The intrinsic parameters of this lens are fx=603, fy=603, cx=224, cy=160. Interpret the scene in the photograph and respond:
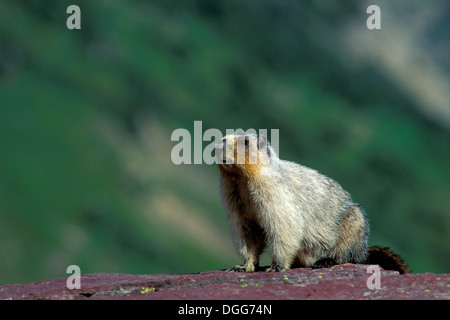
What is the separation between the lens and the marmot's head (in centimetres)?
845

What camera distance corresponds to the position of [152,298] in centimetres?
662

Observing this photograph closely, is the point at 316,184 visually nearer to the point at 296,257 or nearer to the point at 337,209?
the point at 337,209

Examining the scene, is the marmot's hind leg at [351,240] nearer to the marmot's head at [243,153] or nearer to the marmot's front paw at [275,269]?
the marmot's front paw at [275,269]

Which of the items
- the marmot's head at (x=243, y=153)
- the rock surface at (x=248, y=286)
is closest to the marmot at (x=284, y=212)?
the marmot's head at (x=243, y=153)

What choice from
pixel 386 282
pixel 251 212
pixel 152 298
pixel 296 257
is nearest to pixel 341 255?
pixel 296 257

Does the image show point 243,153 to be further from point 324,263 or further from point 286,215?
point 324,263

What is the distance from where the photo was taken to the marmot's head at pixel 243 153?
27.7ft

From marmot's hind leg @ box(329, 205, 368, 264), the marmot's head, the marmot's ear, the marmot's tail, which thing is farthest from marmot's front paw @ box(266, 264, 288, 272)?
the marmot's tail

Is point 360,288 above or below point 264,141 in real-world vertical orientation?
below

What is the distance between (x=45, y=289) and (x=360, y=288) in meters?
3.87

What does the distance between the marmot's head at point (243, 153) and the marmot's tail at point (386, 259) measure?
9.31 ft
